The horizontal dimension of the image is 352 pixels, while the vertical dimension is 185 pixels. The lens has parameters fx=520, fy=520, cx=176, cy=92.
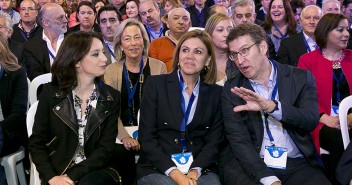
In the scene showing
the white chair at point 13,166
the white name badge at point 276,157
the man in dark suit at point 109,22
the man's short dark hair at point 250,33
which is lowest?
the white chair at point 13,166

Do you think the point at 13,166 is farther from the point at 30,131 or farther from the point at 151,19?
the point at 151,19

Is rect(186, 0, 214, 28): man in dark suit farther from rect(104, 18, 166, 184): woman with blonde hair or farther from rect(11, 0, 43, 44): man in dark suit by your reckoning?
rect(104, 18, 166, 184): woman with blonde hair

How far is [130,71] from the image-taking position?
423 centimetres

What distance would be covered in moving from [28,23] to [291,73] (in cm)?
484

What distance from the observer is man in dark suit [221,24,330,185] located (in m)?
3.07

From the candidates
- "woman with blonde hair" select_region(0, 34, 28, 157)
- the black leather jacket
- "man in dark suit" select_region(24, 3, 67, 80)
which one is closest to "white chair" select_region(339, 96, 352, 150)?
the black leather jacket

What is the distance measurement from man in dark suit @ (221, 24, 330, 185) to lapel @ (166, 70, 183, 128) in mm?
285

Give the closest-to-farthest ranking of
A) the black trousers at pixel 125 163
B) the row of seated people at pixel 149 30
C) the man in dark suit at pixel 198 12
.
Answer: the black trousers at pixel 125 163 < the row of seated people at pixel 149 30 < the man in dark suit at pixel 198 12

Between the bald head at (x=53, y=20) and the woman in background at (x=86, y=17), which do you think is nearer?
the bald head at (x=53, y=20)

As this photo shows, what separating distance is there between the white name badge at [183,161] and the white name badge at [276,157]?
1.53 feet

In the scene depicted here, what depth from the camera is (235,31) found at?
320 centimetres

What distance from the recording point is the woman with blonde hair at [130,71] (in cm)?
409

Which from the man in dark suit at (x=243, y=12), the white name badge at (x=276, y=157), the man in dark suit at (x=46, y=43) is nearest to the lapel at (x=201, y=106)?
the white name badge at (x=276, y=157)

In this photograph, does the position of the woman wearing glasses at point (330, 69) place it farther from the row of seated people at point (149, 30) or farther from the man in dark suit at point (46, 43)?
the man in dark suit at point (46, 43)
